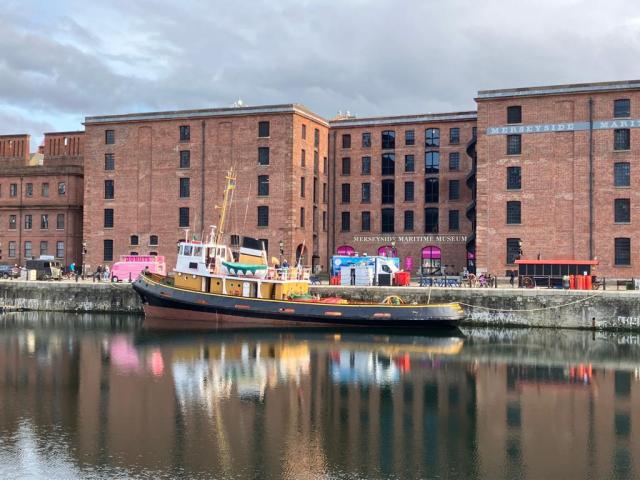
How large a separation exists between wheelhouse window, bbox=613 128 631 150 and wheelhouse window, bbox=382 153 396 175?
21.1 m

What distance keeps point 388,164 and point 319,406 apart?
4636 centimetres

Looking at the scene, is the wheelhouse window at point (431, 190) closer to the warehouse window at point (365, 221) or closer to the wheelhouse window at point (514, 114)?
the warehouse window at point (365, 221)

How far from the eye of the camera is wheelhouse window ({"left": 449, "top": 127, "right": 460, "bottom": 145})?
67000 millimetres

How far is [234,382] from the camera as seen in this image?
2912cm

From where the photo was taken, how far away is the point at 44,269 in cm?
6147

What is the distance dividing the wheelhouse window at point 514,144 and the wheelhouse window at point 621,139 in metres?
6.51

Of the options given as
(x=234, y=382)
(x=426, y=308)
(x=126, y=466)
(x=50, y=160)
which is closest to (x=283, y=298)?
(x=426, y=308)

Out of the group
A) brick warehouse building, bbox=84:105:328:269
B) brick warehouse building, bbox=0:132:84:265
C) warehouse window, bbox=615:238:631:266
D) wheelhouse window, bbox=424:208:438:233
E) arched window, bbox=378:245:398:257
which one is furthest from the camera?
brick warehouse building, bbox=0:132:84:265

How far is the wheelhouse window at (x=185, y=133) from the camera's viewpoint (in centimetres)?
6494

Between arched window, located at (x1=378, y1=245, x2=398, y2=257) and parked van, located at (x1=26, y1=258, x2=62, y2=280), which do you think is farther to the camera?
arched window, located at (x1=378, y1=245, x2=398, y2=257)

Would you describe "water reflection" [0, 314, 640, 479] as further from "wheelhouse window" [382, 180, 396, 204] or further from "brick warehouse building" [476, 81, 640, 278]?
"wheelhouse window" [382, 180, 396, 204]

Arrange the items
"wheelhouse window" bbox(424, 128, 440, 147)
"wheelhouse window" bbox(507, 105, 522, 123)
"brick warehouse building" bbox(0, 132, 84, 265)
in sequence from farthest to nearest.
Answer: "brick warehouse building" bbox(0, 132, 84, 265) < "wheelhouse window" bbox(424, 128, 440, 147) < "wheelhouse window" bbox(507, 105, 522, 123)

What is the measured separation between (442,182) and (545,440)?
47.9 m

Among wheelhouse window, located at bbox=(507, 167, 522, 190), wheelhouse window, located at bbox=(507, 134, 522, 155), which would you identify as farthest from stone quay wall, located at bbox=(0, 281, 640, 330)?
wheelhouse window, located at bbox=(507, 134, 522, 155)
